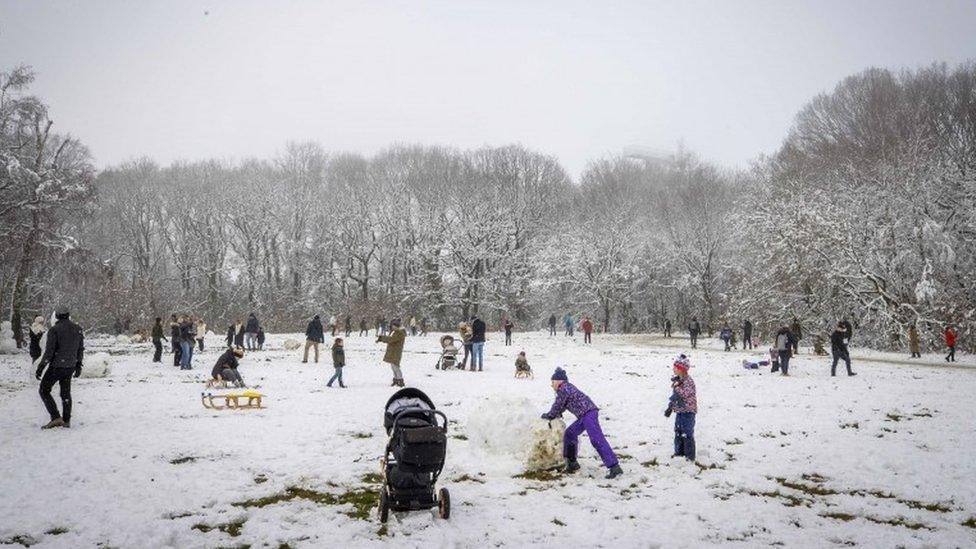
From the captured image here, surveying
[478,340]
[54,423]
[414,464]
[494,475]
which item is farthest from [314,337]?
[414,464]

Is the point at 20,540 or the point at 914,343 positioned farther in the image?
the point at 914,343

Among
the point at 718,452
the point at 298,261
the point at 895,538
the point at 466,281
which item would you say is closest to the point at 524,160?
the point at 466,281

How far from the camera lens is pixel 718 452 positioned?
9.30 meters

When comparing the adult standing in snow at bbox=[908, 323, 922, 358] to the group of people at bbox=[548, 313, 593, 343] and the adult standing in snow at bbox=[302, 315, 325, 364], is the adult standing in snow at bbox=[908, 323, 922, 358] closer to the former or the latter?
the group of people at bbox=[548, 313, 593, 343]

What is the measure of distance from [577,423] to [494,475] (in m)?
1.44

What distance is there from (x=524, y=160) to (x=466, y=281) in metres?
13.5

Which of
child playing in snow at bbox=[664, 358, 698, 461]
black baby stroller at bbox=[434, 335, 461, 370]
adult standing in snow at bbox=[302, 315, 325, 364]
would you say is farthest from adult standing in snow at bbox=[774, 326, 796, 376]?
adult standing in snow at bbox=[302, 315, 325, 364]

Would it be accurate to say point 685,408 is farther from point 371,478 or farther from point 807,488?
point 371,478

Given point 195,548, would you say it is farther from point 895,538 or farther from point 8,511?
point 895,538

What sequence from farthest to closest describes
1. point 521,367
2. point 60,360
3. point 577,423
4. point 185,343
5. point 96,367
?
point 185,343
point 521,367
point 96,367
point 60,360
point 577,423

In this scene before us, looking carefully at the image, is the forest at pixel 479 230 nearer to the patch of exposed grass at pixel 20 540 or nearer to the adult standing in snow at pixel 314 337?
the adult standing in snow at pixel 314 337

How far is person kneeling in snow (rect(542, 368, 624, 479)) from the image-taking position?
7936mm

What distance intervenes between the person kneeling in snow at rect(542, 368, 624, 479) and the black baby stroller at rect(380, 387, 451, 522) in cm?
250

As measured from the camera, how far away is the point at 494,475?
26.3ft
